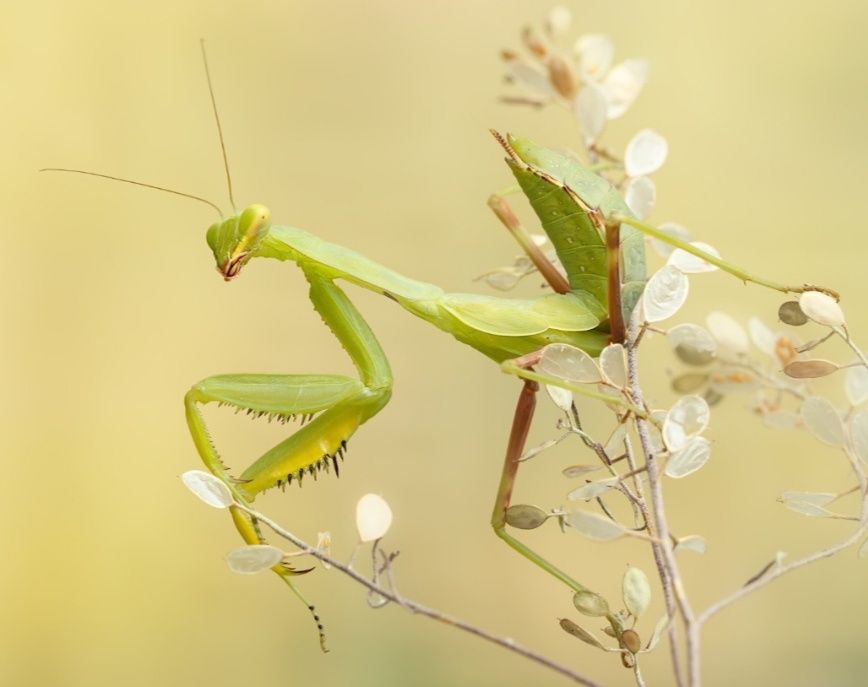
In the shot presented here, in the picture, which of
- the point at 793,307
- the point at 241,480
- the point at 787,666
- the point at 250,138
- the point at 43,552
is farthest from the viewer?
the point at 250,138

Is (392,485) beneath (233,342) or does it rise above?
beneath

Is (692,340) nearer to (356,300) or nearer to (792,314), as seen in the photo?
(792,314)

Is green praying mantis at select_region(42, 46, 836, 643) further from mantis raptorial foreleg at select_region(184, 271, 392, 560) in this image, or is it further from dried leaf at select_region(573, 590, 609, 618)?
dried leaf at select_region(573, 590, 609, 618)

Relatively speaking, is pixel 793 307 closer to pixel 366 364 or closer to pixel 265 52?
pixel 366 364

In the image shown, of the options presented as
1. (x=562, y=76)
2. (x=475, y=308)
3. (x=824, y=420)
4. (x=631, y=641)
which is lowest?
(x=631, y=641)

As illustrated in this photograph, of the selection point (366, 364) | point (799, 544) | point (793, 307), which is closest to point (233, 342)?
point (366, 364)

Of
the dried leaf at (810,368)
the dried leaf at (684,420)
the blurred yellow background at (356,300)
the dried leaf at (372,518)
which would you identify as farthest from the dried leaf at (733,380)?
the blurred yellow background at (356,300)

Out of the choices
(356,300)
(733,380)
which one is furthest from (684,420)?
(356,300)
